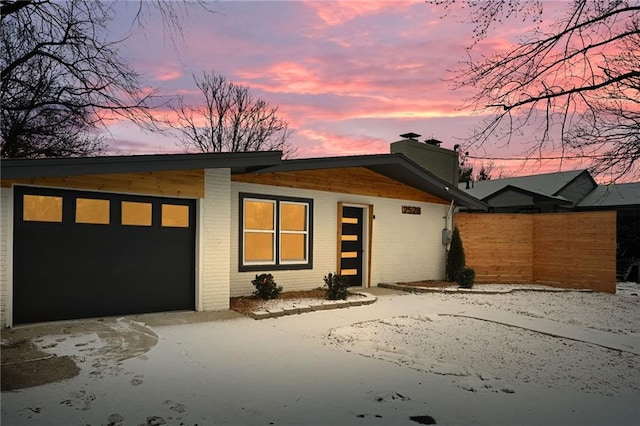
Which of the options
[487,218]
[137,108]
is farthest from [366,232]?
[137,108]

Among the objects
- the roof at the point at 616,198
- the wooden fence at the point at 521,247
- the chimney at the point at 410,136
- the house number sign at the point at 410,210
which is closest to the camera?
the house number sign at the point at 410,210

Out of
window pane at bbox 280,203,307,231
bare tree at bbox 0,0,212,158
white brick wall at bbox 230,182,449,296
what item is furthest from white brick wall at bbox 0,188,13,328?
window pane at bbox 280,203,307,231

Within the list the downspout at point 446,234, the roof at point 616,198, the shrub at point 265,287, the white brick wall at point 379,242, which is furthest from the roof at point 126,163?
the roof at point 616,198

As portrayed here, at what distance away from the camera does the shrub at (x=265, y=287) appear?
27.9ft

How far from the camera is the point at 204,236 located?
24.8 ft

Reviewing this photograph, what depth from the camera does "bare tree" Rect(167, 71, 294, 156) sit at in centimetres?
2422

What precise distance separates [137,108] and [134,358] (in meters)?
5.42

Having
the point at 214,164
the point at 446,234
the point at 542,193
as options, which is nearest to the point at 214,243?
the point at 214,164

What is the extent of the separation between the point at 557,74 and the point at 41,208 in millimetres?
7086

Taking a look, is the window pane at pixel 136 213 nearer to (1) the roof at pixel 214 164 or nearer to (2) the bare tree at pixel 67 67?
(1) the roof at pixel 214 164

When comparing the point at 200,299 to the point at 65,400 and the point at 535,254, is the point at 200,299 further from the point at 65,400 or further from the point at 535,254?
Answer: the point at 535,254

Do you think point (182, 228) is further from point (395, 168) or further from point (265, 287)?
point (395, 168)

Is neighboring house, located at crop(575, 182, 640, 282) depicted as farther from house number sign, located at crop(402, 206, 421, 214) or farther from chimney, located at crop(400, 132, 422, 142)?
house number sign, located at crop(402, 206, 421, 214)

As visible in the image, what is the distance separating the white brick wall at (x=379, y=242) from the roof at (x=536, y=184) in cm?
848
